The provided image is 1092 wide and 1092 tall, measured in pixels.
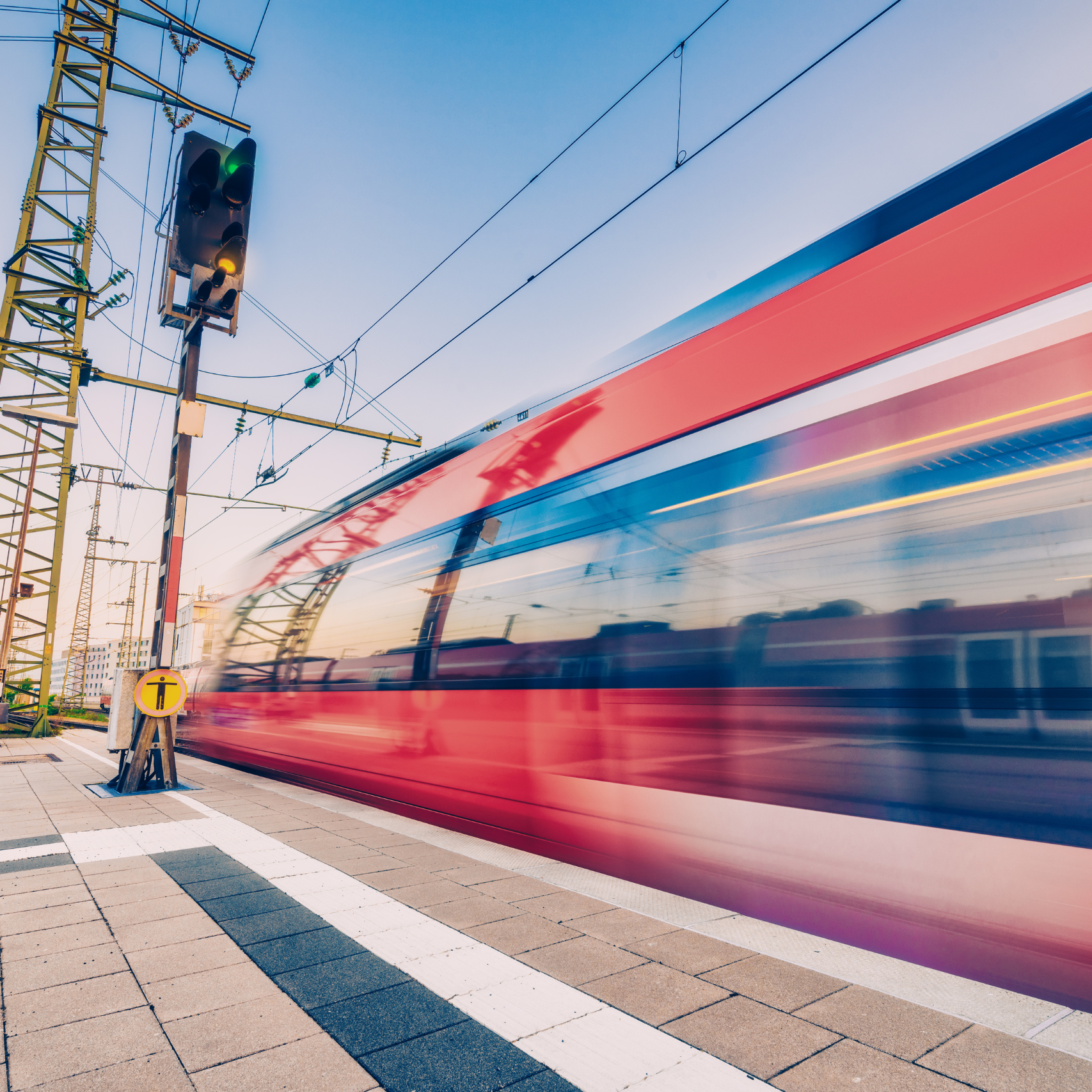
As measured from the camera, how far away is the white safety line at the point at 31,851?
14.5ft

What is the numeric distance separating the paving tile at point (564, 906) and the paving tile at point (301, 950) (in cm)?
91

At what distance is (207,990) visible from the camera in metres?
2.56

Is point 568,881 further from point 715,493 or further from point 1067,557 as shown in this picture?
point 1067,557

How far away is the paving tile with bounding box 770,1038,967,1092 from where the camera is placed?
193cm

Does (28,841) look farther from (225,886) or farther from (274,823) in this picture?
(225,886)

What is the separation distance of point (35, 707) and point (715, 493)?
21.2m

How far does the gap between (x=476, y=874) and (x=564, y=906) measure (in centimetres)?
79

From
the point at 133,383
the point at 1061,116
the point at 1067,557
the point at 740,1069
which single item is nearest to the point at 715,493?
the point at 1067,557

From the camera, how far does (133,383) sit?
420 inches

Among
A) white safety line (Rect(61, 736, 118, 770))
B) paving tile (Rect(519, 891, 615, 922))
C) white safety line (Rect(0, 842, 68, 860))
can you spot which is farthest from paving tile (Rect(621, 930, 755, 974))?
white safety line (Rect(61, 736, 118, 770))

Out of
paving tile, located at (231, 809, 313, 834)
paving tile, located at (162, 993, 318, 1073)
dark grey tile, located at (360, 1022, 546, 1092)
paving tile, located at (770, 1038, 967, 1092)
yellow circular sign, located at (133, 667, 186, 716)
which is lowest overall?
paving tile, located at (231, 809, 313, 834)

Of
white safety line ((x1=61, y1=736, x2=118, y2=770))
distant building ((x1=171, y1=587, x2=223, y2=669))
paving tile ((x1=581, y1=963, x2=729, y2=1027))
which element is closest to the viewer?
paving tile ((x1=581, y1=963, x2=729, y2=1027))

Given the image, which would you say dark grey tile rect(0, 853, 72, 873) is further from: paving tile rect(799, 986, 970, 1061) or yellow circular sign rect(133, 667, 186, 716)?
paving tile rect(799, 986, 970, 1061)

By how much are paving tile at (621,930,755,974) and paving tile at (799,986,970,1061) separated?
46cm
